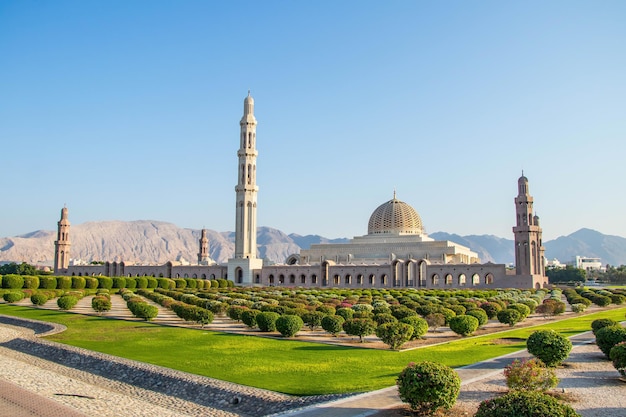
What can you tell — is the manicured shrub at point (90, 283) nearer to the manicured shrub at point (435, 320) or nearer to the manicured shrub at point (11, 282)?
the manicured shrub at point (11, 282)

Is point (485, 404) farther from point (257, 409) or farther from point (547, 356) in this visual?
point (547, 356)

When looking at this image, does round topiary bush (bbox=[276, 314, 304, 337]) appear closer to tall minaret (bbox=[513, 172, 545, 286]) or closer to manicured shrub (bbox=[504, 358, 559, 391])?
manicured shrub (bbox=[504, 358, 559, 391])

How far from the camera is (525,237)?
57250 millimetres

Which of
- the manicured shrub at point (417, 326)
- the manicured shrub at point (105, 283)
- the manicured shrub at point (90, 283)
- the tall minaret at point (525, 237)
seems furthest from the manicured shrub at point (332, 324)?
the tall minaret at point (525, 237)

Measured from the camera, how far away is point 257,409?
Result: 1082 cm

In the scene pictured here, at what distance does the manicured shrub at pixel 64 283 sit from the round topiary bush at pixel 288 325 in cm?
3165

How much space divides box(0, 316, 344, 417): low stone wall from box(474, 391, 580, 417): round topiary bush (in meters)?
4.05

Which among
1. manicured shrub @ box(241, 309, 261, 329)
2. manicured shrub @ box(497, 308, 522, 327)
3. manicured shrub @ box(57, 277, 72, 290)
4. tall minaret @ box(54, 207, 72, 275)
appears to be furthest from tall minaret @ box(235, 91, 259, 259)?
manicured shrub @ box(497, 308, 522, 327)

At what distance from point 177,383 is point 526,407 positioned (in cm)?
824

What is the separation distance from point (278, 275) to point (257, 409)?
2193 inches

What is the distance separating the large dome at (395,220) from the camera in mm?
73500

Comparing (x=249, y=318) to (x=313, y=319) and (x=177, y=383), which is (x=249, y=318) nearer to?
(x=313, y=319)

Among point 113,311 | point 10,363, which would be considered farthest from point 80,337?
point 113,311

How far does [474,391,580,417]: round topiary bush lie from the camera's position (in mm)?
6699
